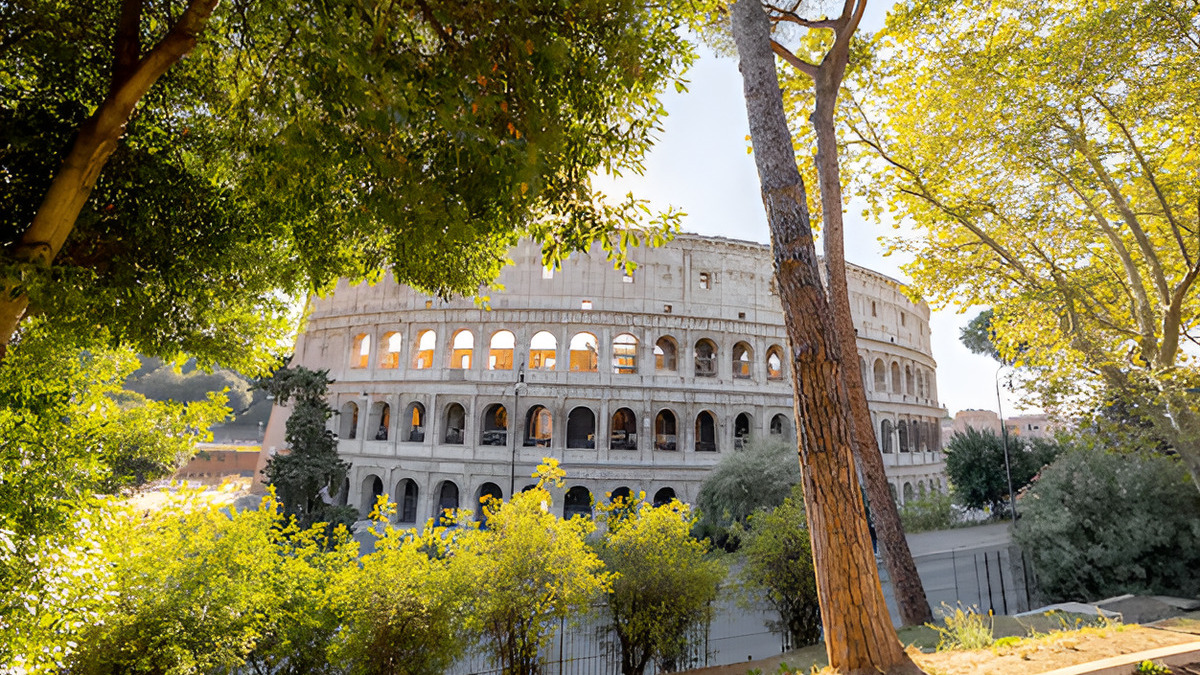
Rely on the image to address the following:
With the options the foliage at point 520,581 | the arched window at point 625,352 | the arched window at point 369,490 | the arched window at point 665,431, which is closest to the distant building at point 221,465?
the arched window at point 369,490

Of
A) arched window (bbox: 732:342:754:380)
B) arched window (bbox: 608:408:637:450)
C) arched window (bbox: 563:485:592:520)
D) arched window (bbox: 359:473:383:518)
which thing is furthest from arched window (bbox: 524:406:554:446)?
arched window (bbox: 732:342:754:380)

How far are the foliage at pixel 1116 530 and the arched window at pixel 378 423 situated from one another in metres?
22.1

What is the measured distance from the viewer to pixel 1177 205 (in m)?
9.09

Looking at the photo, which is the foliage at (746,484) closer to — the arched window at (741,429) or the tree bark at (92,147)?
the arched window at (741,429)

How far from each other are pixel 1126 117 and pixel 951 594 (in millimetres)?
12465

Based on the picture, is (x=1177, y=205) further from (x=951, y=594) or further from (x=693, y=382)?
(x=693, y=382)

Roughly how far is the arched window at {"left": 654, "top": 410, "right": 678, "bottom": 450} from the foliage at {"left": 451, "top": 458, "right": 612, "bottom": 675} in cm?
1627

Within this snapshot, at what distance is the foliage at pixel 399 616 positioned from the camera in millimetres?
5828

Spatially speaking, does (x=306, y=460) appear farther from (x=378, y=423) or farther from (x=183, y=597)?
(x=183, y=597)

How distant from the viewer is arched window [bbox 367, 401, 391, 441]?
24172 millimetres

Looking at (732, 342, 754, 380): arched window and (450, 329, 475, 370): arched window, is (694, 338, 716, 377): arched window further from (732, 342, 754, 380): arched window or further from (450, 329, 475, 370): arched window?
(450, 329, 475, 370): arched window

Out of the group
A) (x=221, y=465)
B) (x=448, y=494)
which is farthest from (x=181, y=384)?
(x=448, y=494)

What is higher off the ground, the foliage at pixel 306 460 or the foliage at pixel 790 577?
the foliage at pixel 306 460

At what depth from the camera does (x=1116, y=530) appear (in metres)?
10.9
